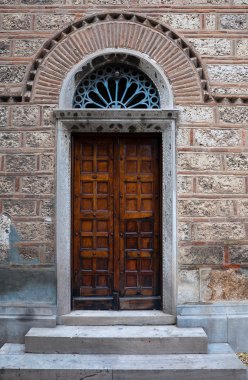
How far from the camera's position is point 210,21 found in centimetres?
550

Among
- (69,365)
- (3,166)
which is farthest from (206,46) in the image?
(69,365)

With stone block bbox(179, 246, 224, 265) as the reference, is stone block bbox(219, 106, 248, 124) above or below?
above

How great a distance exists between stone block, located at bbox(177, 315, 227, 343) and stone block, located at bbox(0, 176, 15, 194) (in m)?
2.78

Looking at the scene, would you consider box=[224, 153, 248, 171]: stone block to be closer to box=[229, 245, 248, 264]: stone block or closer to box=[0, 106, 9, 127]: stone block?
box=[229, 245, 248, 264]: stone block

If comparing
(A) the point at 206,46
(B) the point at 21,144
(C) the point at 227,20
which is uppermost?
(C) the point at 227,20

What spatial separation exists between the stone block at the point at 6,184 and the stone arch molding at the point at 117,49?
1.10 meters

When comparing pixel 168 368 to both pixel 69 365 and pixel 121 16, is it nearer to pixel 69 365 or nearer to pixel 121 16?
pixel 69 365

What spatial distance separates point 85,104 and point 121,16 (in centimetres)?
126

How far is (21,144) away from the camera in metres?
5.44

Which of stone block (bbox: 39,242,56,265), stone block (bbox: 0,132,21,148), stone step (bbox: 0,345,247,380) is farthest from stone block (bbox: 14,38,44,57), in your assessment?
stone step (bbox: 0,345,247,380)

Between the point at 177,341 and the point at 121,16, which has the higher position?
the point at 121,16

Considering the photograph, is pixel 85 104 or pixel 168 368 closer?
pixel 168 368

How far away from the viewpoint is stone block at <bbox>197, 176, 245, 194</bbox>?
540 cm

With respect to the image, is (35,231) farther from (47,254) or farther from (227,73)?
(227,73)
